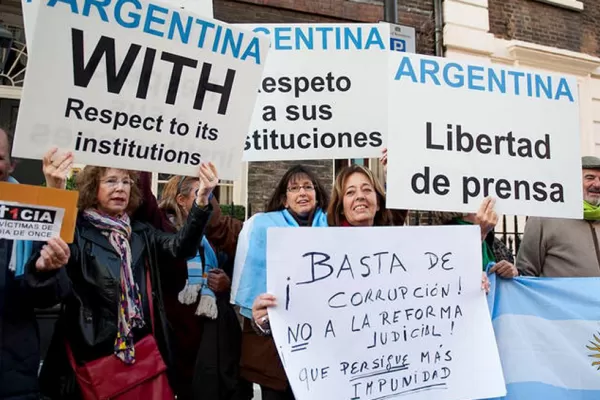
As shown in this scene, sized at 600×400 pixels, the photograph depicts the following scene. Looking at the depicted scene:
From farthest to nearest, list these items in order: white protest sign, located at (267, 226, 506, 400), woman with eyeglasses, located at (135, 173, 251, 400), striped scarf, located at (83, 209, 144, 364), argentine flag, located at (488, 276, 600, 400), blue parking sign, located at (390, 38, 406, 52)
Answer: blue parking sign, located at (390, 38, 406, 52), woman with eyeglasses, located at (135, 173, 251, 400), argentine flag, located at (488, 276, 600, 400), striped scarf, located at (83, 209, 144, 364), white protest sign, located at (267, 226, 506, 400)

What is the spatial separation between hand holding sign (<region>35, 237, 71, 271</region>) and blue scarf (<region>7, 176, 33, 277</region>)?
18 cm

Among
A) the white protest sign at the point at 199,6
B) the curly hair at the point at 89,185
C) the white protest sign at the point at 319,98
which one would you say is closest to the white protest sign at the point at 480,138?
the white protest sign at the point at 319,98

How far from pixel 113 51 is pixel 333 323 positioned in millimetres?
1411

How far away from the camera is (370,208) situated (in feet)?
8.42

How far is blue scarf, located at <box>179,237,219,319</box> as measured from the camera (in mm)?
2957

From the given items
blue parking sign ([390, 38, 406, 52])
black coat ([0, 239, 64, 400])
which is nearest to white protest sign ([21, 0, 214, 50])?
black coat ([0, 239, 64, 400])

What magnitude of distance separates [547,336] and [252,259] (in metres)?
1.44

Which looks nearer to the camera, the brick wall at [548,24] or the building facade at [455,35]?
the building facade at [455,35]

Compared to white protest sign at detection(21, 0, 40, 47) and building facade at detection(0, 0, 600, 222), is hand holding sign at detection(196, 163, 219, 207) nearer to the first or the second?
white protest sign at detection(21, 0, 40, 47)

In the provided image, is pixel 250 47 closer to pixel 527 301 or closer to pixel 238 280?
pixel 238 280

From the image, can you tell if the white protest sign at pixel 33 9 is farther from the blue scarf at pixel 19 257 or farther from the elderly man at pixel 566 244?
the elderly man at pixel 566 244

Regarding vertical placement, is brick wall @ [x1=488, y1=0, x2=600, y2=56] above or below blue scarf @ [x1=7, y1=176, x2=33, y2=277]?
above

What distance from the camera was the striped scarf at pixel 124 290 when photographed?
2.22m

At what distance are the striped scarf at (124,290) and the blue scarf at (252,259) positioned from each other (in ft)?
1.77
